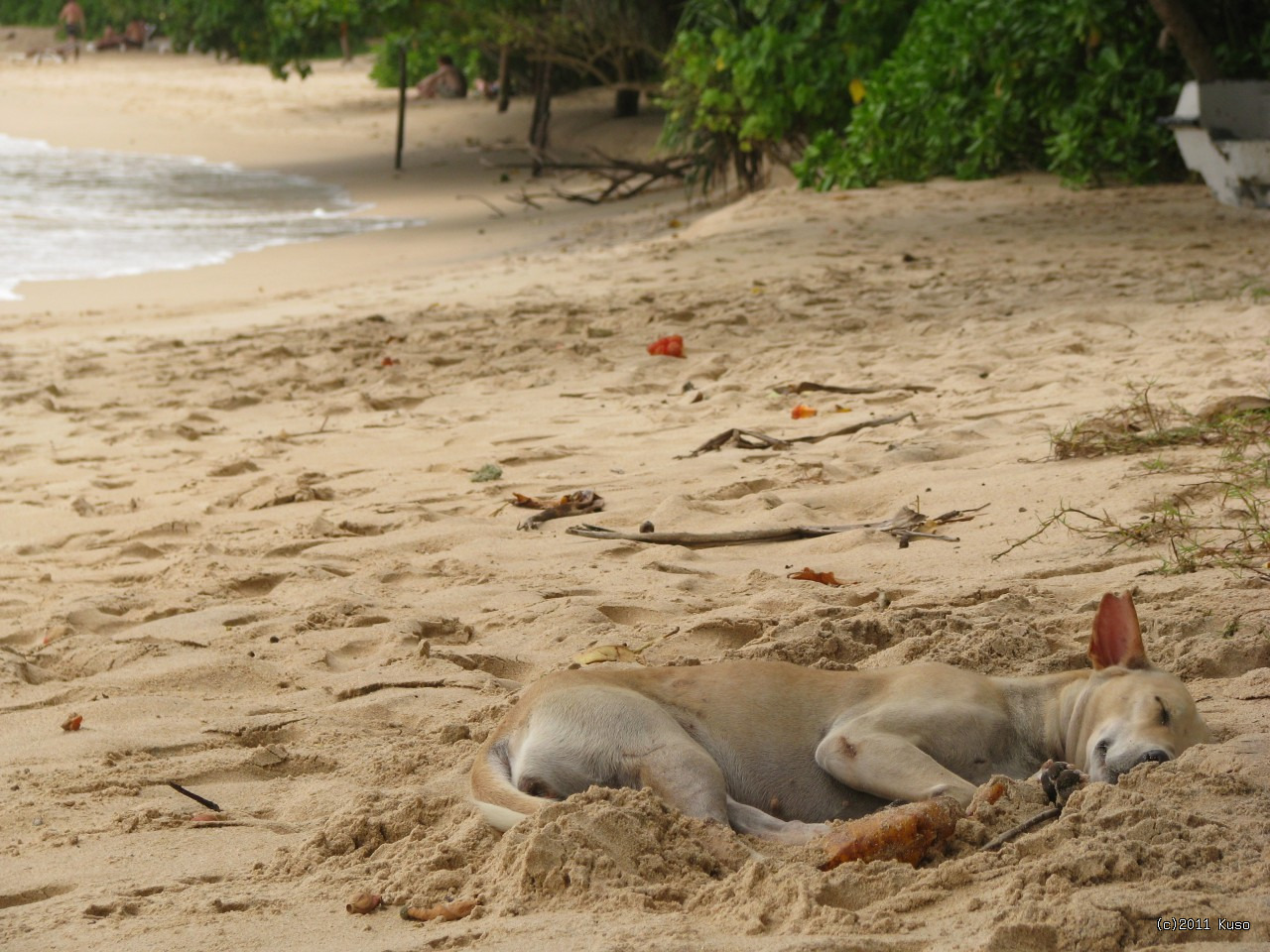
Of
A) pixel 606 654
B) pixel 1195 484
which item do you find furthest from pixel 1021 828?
pixel 1195 484

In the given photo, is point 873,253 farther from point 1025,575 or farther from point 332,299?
point 1025,575

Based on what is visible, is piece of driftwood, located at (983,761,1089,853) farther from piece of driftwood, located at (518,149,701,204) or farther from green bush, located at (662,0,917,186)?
piece of driftwood, located at (518,149,701,204)

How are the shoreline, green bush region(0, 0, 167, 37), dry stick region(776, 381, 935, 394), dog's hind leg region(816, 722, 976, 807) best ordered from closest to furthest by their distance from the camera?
dog's hind leg region(816, 722, 976, 807), dry stick region(776, 381, 935, 394), the shoreline, green bush region(0, 0, 167, 37)

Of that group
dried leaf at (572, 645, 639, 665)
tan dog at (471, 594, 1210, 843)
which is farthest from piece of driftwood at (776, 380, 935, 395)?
tan dog at (471, 594, 1210, 843)

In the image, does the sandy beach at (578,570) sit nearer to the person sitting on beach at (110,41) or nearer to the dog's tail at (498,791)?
the dog's tail at (498,791)

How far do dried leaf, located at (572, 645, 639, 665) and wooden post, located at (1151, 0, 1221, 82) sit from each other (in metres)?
10.0

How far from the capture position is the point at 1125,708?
3.04 metres

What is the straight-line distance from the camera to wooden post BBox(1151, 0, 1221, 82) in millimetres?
11633

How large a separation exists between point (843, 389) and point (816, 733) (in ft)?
12.7

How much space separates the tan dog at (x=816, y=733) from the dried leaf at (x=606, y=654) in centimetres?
53

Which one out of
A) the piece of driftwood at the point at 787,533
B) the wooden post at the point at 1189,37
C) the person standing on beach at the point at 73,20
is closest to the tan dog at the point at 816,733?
the piece of driftwood at the point at 787,533

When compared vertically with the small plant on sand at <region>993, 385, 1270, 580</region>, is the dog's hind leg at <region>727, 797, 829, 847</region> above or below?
below

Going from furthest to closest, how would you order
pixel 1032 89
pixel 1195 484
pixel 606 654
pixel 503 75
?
pixel 503 75 → pixel 1032 89 → pixel 1195 484 → pixel 606 654

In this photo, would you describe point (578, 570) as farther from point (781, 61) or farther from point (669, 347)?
point (781, 61)
